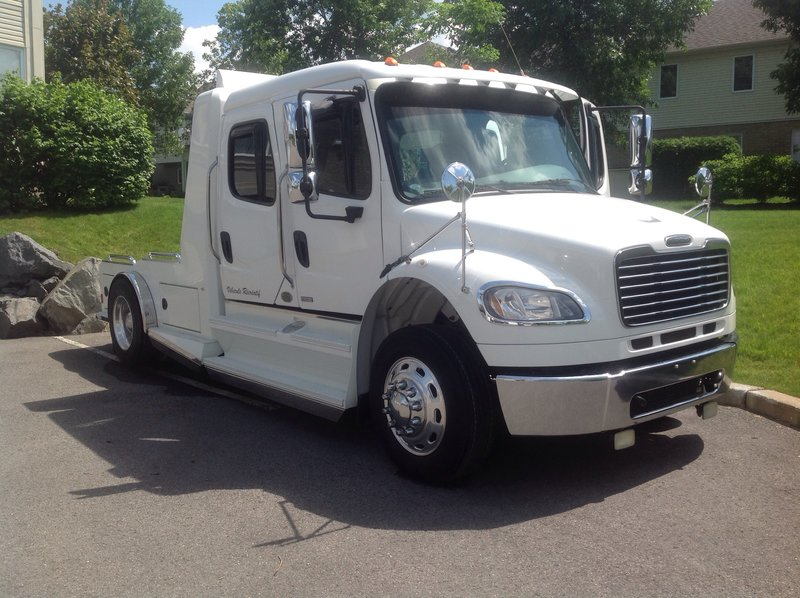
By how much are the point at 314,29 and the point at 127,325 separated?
15916 mm

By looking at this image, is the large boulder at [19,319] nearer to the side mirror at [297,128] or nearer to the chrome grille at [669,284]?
the side mirror at [297,128]

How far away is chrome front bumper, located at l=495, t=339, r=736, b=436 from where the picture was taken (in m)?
4.71

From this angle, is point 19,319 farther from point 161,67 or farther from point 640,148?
point 161,67

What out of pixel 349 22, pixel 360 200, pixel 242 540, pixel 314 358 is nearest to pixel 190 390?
pixel 314 358

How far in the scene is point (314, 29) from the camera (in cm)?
2316

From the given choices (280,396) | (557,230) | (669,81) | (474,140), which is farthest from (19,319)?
(669,81)

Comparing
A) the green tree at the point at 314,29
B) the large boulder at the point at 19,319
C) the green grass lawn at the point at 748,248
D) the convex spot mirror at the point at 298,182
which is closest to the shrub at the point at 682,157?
the green grass lawn at the point at 748,248

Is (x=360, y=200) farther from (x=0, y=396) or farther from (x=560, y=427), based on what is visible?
(x=0, y=396)

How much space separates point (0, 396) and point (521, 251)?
17.9ft

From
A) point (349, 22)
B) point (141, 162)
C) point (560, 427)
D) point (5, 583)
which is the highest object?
point (349, 22)

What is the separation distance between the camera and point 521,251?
16.7ft

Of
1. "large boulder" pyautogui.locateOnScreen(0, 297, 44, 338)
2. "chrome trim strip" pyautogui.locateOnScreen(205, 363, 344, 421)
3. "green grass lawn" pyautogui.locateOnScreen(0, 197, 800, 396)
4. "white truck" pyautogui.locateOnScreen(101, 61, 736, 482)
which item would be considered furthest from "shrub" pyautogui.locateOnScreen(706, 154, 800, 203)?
"chrome trim strip" pyautogui.locateOnScreen(205, 363, 344, 421)

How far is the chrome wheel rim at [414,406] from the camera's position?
5172 millimetres

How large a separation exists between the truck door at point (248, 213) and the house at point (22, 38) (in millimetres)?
16372
